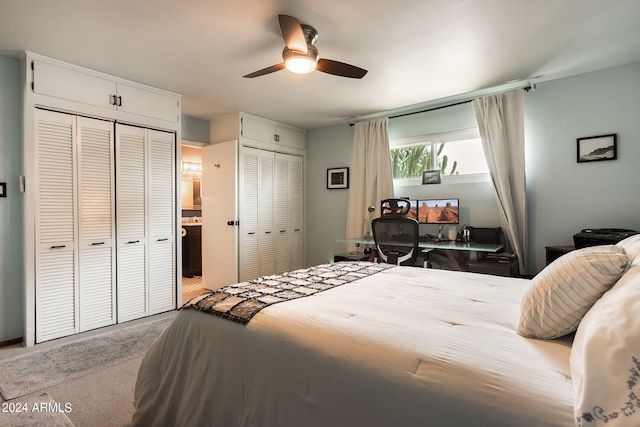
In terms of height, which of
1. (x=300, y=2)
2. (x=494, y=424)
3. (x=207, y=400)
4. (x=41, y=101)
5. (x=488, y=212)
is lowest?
(x=207, y=400)

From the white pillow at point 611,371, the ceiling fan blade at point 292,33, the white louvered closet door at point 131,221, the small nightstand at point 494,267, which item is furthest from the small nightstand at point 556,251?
the white louvered closet door at point 131,221

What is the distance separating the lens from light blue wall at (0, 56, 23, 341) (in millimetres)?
2922

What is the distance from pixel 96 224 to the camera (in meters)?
3.30

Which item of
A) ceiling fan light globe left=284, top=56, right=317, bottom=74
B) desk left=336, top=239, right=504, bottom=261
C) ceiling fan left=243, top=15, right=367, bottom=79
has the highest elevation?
ceiling fan left=243, top=15, right=367, bottom=79

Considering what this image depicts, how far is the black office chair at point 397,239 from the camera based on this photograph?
11.3 feet

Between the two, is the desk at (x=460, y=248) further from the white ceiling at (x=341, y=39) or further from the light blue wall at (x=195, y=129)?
the light blue wall at (x=195, y=129)

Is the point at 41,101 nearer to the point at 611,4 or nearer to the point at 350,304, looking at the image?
the point at 350,304

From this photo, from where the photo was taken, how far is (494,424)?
0.88 metres

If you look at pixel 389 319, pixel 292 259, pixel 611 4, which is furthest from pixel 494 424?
pixel 292 259

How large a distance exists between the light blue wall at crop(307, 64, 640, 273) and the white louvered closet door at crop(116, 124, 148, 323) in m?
3.54

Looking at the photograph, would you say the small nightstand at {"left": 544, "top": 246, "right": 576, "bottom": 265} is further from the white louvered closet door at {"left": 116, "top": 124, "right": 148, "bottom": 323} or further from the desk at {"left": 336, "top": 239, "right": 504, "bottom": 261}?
the white louvered closet door at {"left": 116, "top": 124, "right": 148, "bottom": 323}

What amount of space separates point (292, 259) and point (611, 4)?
4568mm

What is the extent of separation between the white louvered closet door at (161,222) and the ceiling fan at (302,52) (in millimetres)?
1793

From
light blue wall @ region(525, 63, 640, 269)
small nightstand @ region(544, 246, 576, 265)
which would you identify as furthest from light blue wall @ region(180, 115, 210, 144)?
small nightstand @ region(544, 246, 576, 265)
